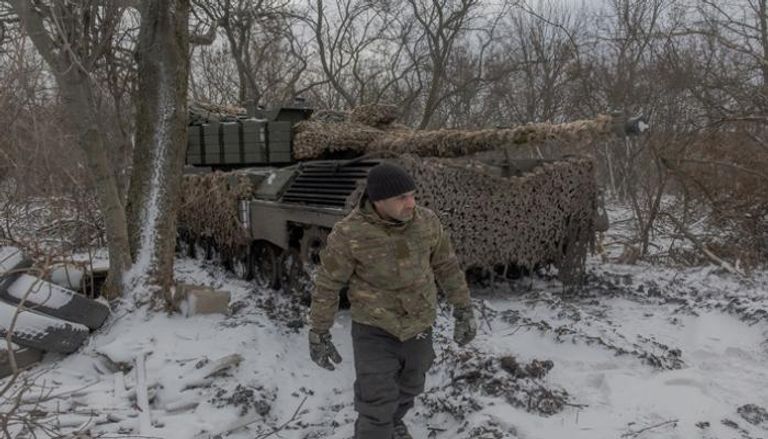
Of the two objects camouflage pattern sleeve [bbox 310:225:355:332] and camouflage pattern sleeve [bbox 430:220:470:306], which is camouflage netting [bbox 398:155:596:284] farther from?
camouflage pattern sleeve [bbox 310:225:355:332]

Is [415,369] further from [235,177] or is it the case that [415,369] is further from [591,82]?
[591,82]

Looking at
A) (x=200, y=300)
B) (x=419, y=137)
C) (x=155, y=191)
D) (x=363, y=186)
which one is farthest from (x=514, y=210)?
(x=155, y=191)

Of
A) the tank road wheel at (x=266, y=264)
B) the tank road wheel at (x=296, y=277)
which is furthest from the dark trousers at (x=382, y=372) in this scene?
the tank road wheel at (x=266, y=264)

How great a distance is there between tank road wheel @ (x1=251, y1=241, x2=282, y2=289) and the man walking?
402 centimetres

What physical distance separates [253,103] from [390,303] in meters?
6.08

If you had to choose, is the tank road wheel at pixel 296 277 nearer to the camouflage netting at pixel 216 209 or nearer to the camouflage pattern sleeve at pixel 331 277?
the camouflage netting at pixel 216 209

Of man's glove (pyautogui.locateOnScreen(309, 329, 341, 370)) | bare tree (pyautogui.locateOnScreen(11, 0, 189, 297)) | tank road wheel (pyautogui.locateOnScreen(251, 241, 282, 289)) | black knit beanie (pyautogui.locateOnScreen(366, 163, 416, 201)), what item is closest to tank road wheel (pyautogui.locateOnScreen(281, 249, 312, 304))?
tank road wheel (pyautogui.locateOnScreen(251, 241, 282, 289))

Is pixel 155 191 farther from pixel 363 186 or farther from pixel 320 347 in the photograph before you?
pixel 320 347

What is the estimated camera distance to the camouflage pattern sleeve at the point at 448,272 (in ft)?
11.8

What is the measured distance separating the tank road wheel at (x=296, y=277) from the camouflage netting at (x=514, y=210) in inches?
64.4

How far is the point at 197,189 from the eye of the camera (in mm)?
8695

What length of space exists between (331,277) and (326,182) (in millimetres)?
3084

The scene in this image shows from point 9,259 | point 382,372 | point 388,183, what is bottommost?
point 382,372

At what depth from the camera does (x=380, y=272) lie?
132 inches
